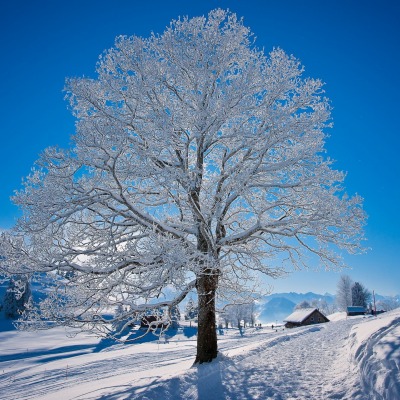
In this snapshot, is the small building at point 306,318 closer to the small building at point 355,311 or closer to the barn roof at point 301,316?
the barn roof at point 301,316

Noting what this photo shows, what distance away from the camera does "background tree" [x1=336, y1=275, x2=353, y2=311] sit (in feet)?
287

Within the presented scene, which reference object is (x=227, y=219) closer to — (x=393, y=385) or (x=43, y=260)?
(x=43, y=260)

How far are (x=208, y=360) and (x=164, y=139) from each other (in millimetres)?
6666

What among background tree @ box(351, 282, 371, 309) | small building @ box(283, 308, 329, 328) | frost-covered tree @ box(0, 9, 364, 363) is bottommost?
small building @ box(283, 308, 329, 328)

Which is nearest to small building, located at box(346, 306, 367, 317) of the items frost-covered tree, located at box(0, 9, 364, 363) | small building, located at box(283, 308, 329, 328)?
small building, located at box(283, 308, 329, 328)

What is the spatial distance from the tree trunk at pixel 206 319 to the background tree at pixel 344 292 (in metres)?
92.0

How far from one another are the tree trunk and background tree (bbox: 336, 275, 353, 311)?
302 feet

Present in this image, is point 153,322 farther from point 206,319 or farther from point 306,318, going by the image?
point 306,318

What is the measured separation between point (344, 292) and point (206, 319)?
94641 millimetres

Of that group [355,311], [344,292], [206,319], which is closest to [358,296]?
[344,292]

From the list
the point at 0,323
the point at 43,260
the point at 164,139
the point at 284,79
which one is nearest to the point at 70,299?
the point at 43,260

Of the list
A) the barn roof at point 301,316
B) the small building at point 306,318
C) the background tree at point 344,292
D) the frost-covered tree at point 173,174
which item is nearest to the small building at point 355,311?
the small building at point 306,318

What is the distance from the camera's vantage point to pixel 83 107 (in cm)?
890

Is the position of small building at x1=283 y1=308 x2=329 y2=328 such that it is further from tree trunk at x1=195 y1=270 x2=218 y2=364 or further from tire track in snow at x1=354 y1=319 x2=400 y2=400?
tire track in snow at x1=354 y1=319 x2=400 y2=400
